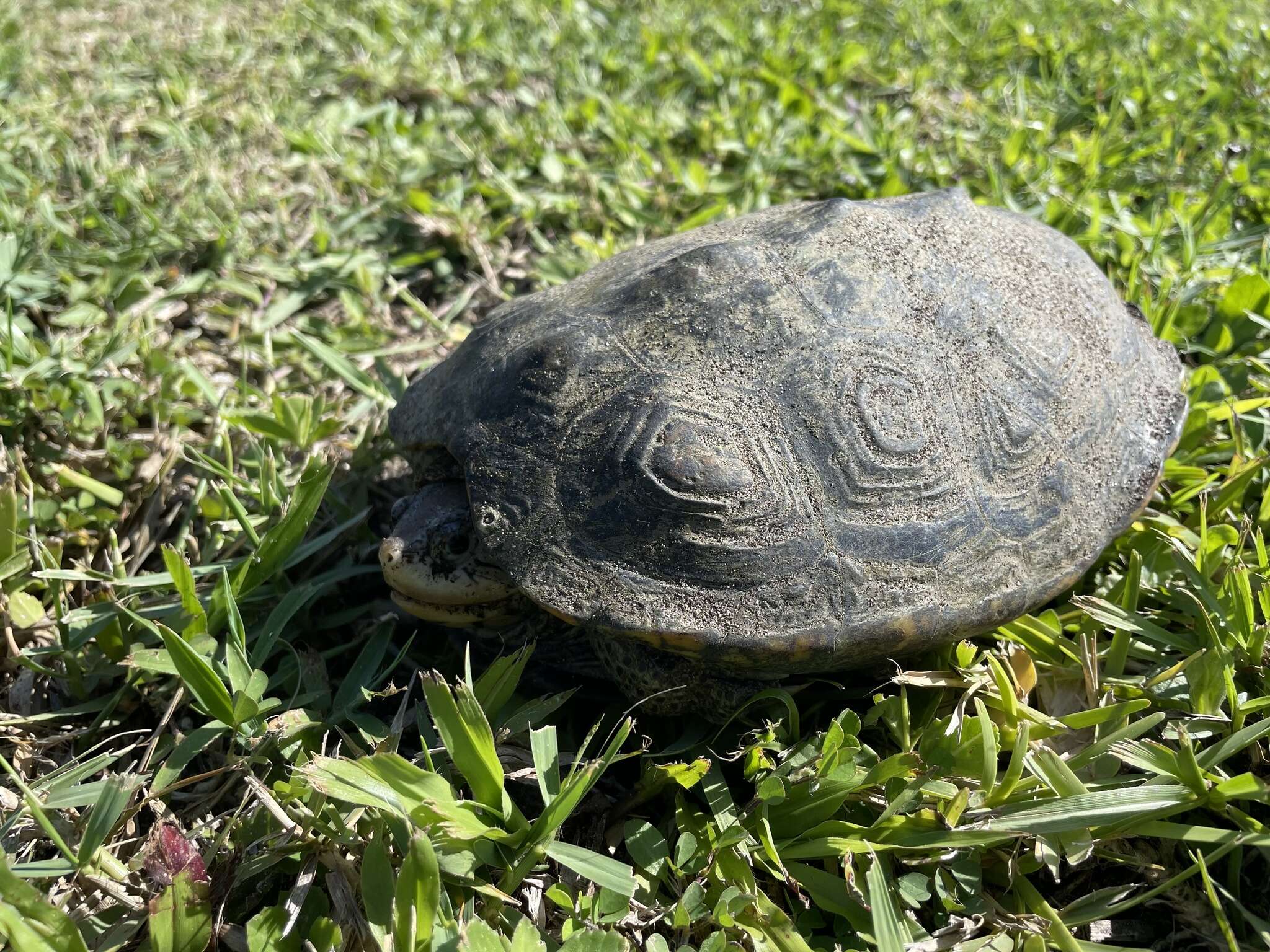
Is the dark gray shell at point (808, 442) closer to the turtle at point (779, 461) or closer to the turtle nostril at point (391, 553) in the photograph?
the turtle at point (779, 461)

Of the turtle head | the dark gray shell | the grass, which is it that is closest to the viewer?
the grass

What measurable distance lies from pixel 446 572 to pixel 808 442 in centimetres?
84

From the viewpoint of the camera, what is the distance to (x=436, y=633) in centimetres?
227

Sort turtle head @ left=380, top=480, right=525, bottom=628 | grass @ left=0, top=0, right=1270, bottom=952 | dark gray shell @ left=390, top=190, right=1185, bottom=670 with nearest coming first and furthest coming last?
grass @ left=0, top=0, right=1270, bottom=952, dark gray shell @ left=390, top=190, right=1185, bottom=670, turtle head @ left=380, top=480, right=525, bottom=628

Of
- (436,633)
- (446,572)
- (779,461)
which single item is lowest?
(436,633)

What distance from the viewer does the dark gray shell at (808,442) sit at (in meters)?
1.80

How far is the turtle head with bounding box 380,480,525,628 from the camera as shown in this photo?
2006mm

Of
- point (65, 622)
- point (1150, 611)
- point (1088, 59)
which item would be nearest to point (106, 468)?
point (65, 622)

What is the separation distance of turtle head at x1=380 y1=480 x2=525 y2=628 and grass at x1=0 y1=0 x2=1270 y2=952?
0.15 metres

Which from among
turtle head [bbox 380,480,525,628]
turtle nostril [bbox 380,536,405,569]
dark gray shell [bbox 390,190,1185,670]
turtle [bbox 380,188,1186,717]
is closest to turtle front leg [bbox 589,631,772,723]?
turtle [bbox 380,188,1186,717]

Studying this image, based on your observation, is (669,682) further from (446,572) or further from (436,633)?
(436,633)

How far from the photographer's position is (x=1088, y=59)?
14.0ft

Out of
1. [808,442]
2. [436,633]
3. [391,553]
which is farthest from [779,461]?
[436,633]

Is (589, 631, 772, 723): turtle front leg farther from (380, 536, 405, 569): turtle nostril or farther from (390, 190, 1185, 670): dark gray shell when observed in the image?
(380, 536, 405, 569): turtle nostril
